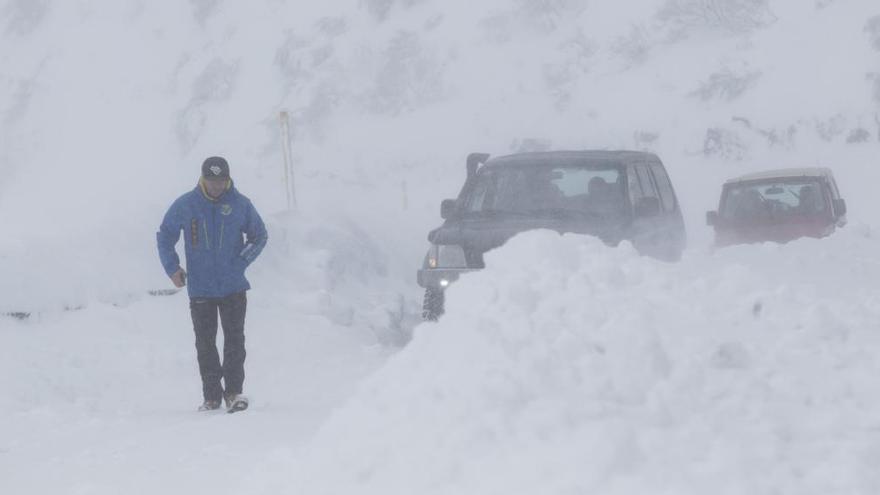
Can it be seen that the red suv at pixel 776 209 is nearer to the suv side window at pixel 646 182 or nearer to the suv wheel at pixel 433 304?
the suv side window at pixel 646 182

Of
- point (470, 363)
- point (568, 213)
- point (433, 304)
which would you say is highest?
point (568, 213)

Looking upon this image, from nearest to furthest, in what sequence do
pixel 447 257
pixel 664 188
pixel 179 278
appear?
pixel 179 278
pixel 447 257
pixel 664 188

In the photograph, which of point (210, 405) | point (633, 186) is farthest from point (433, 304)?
point (210, 405)

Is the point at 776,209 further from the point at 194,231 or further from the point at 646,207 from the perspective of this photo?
the point at 194,231

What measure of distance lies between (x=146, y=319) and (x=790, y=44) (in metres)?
34.9

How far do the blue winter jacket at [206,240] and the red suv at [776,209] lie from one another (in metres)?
8.38

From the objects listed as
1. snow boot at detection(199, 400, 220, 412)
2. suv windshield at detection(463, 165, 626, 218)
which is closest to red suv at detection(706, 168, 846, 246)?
suv windshield at detection(463, 165, 626, 218)

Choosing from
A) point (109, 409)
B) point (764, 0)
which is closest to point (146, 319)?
point (109, 409)

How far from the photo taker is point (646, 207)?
9391 mm

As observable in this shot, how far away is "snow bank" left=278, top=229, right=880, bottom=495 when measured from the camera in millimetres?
3693

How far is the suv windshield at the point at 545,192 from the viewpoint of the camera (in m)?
9.56

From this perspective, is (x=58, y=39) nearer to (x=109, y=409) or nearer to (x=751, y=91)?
(x=751, y=91)

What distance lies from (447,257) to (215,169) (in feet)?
8.38

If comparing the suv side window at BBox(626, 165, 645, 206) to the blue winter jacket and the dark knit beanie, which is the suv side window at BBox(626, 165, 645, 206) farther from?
the dark knit beanie
